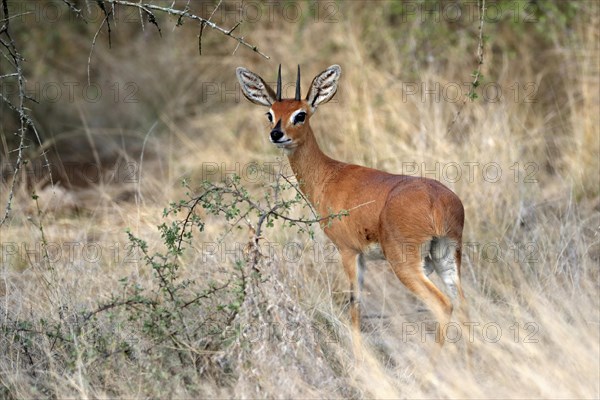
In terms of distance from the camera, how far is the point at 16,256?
730cm

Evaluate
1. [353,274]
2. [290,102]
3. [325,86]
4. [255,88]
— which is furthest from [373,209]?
[255,88]

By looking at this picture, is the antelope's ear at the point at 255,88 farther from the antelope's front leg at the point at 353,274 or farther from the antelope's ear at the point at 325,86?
the antelope's front leg at the point at 353,274

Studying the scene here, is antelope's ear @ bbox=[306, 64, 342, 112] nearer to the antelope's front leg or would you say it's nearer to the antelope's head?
the antelope's head

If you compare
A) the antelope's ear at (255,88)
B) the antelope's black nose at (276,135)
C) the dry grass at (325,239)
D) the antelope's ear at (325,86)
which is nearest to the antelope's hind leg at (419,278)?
the dry grass at (325,239)

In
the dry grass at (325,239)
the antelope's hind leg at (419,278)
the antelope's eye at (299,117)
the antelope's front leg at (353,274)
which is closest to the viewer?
the dry grass at (325,239)

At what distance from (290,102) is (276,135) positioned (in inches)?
12.7

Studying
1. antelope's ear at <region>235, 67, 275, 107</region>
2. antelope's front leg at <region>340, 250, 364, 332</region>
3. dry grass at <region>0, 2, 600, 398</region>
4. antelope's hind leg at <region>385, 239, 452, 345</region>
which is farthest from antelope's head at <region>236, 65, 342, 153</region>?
antelope's hind leg at <region>385, 239, 452, 345</region>

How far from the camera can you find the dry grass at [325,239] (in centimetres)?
484

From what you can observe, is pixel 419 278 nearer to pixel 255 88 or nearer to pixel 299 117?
pixel 299 117

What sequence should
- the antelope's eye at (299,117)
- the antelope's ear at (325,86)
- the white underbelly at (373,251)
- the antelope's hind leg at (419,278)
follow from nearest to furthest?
the antelope's hind leg at (419,278) < the white underbelly at (373,251) < the antelope's eye at (299,117) < the antelope's ear at (325,86)

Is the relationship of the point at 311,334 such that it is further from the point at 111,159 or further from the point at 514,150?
the point at 111,159

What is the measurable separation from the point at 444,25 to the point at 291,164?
4.67 meters

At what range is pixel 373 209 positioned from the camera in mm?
5629

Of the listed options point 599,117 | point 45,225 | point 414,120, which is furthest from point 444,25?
point 45,225
